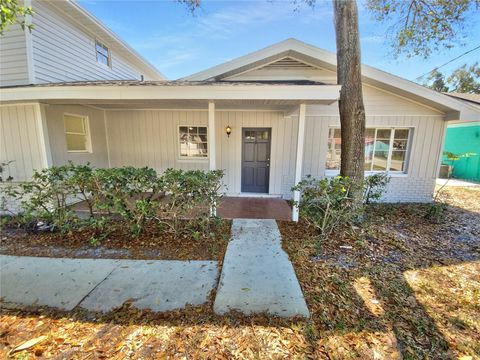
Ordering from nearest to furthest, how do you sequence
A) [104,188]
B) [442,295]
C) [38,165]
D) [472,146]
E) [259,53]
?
1. [442,295]
2. [104,188]
3. [38,165]
4. [259,53]
5. [472,146]

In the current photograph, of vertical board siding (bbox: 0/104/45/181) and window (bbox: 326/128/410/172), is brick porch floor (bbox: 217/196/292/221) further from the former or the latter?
vertical board siding (bbox: 0/104/45/181)

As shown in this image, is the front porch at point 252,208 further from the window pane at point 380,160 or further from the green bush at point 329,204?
the window pane at point 380,160

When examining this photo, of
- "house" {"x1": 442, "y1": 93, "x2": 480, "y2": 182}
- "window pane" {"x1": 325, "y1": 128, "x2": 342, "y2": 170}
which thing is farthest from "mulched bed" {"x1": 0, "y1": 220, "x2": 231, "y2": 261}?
"house" {"x1": 442, "y1": 93, "x2": 480, "y2": 182}

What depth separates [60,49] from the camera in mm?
6074

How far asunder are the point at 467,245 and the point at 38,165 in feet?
31.2

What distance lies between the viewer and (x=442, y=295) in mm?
2660

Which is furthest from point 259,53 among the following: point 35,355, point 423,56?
point 35,355

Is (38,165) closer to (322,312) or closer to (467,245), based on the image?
(322,312)

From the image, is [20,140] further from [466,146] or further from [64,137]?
[466,146]

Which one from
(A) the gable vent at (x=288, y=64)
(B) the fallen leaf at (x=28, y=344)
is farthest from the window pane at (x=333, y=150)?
(B) the fallen leaf at (x=28, y=344)

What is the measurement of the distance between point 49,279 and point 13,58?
576 centimetres

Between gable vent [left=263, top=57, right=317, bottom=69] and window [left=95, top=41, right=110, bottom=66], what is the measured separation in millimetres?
6155

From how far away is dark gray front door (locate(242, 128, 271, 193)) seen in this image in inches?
271

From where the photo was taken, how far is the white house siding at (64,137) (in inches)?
211
